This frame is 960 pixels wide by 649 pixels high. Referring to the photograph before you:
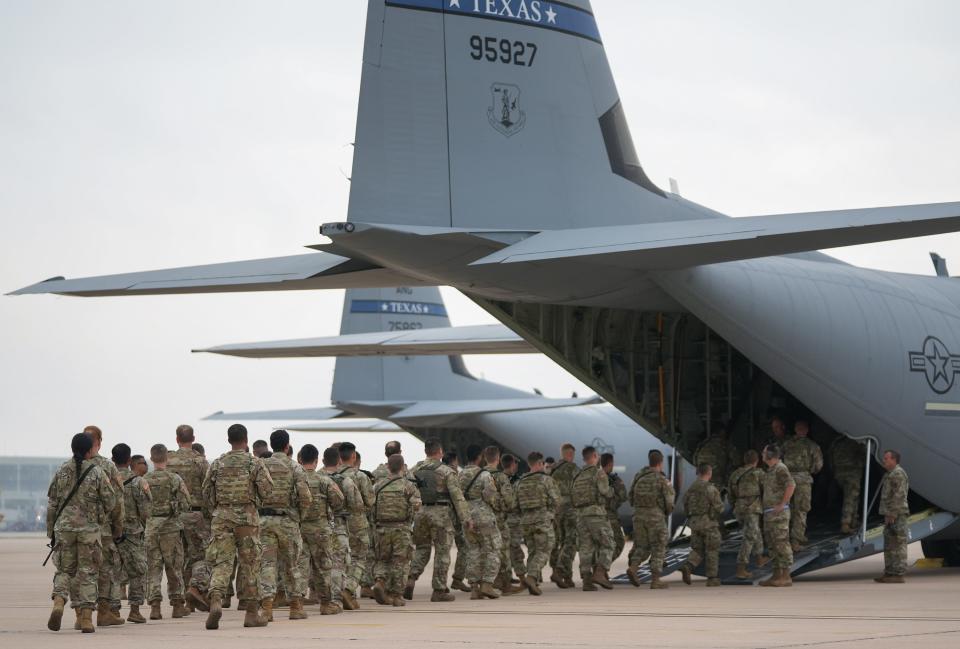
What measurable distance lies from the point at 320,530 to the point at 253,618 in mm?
1360

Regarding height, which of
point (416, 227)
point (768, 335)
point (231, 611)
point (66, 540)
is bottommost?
point (231, 611)

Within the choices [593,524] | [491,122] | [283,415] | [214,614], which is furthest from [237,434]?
[283,415]

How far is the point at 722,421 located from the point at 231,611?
6.59 metres

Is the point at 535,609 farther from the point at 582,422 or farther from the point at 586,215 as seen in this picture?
the point at 582,422

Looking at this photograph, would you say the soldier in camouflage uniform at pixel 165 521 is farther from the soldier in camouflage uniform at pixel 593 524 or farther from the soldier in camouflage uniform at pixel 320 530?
the soldier in camouflage uniform at pixel 593 524

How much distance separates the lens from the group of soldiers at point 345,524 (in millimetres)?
9688

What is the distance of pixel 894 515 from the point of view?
13.4 meters

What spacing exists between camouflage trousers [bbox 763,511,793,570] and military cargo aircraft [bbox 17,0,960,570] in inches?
22.6

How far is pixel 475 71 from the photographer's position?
11.7m

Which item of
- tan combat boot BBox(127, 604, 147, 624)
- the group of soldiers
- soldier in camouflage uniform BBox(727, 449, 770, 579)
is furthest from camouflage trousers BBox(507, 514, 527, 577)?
tan combat boot BBox(127, 604, 147, 624)

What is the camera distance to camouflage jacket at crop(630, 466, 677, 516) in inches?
523

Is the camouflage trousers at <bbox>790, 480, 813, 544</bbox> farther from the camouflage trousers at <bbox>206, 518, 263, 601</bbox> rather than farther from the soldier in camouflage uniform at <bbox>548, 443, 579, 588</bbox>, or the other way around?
the camouflage trousers at <bbox>206, 518, 263, 601</bbox>

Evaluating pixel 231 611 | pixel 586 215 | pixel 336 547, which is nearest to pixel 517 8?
pixel 586 215

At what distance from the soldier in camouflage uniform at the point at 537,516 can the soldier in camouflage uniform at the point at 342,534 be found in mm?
1995
